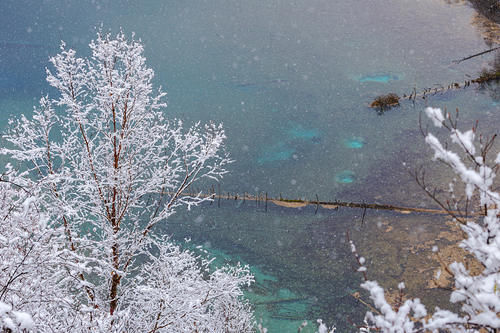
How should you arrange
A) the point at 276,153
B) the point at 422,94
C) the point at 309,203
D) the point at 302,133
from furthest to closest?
the point at 422,94 < the point at 302,133 < the point at 276,153 < the point at 309,203

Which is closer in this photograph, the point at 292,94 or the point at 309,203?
the point at 309,203

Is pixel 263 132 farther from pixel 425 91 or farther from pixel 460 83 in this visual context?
pixel 460 83

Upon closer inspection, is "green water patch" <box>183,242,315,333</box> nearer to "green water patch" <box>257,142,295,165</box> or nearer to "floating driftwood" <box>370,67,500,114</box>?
"green water patch" <box>257,142,295,165</box>

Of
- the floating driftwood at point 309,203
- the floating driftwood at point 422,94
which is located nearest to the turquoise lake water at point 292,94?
the floating driftwood at point 309,203

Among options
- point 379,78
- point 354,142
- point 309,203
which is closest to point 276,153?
point 354,142

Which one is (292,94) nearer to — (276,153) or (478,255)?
(276,153)

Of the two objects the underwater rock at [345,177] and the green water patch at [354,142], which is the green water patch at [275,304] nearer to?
the underwater rock at [345,177]

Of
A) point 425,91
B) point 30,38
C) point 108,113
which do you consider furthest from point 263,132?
point 30,38
